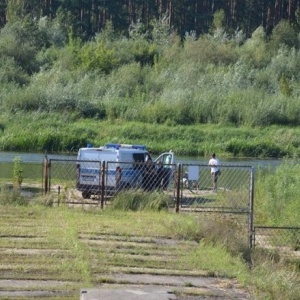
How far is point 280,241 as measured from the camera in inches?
734

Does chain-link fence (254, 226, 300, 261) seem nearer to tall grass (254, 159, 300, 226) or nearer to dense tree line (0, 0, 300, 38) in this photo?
tall grass (254, 159, 300, 226)

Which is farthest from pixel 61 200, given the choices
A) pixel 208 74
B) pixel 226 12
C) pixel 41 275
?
pixel 226 12

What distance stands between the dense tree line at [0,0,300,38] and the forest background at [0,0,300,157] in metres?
4.78

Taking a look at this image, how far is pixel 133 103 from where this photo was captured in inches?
2763

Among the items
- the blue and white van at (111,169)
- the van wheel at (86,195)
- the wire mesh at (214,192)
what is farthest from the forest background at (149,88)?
→ the van wheel at (86,195)

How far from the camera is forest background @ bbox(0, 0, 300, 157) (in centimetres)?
6406

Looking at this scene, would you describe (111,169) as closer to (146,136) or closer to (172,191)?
(172,191)

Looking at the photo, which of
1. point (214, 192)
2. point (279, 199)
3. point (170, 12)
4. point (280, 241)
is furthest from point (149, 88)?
point (280, 241)

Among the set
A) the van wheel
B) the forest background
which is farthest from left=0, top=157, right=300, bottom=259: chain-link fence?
the forest background

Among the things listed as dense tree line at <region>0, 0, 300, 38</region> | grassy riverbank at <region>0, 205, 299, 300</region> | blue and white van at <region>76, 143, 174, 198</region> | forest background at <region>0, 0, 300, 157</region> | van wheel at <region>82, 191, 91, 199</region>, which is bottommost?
van wheel at <region>82, 191, 91, 199</region>

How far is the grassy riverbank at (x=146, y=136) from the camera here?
6194cm

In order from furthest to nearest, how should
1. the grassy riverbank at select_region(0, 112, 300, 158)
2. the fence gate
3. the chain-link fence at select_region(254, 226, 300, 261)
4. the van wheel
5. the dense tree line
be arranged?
the dense tree line < the grassy riverbank at select_region(0, 112, 300, 158) < the van wheel < the fence gate < the chain-link fence at select_region(254, 226, 300, 261)

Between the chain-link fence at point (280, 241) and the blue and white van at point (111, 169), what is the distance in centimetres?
362

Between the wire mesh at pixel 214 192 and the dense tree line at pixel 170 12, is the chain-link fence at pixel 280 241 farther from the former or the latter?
the dense tree line at pixel 170 12
